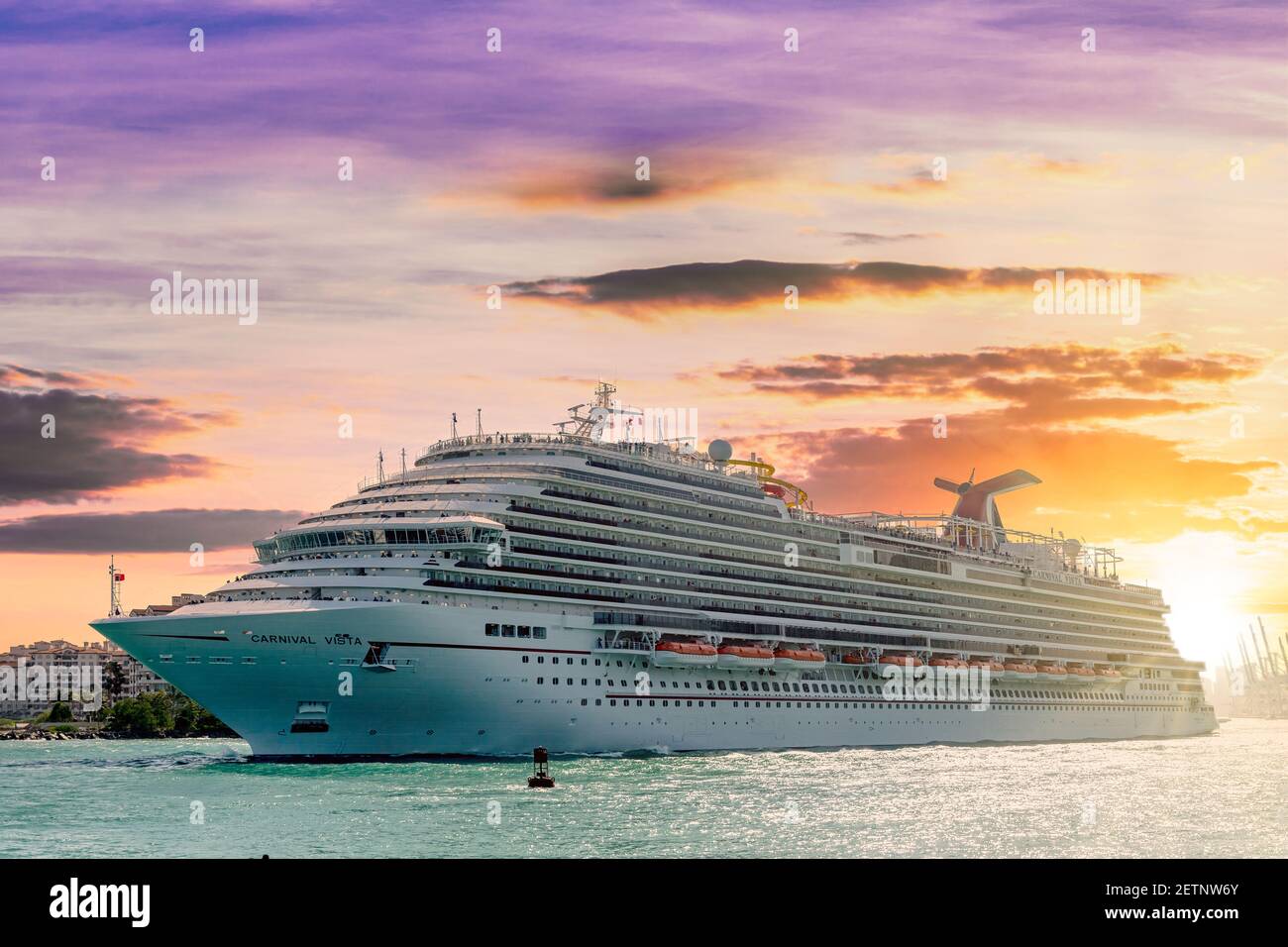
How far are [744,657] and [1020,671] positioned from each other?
140ft

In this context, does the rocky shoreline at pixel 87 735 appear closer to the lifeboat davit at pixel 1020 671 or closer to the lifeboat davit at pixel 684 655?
the lifeboat davit at pixel 1020 671

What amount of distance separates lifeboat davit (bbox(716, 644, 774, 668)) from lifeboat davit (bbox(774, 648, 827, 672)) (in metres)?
1.17

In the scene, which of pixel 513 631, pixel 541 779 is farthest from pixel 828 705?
pixel 541 779

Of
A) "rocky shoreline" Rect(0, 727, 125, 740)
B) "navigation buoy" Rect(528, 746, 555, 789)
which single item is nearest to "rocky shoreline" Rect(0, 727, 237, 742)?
"rocky shoreline" Rect(0, 727, 125, 740)

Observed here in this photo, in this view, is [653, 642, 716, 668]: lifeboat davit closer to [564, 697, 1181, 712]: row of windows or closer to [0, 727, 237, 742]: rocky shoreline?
[564, 697, 1181, 712]: row of windows

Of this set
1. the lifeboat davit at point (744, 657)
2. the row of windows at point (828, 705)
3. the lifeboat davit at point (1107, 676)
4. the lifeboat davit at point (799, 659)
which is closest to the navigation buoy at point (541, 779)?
the row of windows at point (828, 705)

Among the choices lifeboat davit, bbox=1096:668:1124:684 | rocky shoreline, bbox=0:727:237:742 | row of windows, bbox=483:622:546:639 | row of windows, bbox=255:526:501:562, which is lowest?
rocky shoreline, bbox=0:727:237:742

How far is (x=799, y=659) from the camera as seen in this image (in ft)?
304

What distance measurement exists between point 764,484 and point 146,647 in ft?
164

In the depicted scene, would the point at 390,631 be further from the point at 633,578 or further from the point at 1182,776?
the point at 1182,776

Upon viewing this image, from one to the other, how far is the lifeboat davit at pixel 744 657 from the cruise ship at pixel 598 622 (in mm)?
198

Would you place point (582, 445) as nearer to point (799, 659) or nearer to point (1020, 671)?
point (799, 659)

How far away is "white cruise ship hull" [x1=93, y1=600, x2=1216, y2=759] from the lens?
6775cm

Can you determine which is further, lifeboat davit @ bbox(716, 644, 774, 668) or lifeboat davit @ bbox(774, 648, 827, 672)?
lifeboat davit @ bbox(774, 648, 827, 672)
